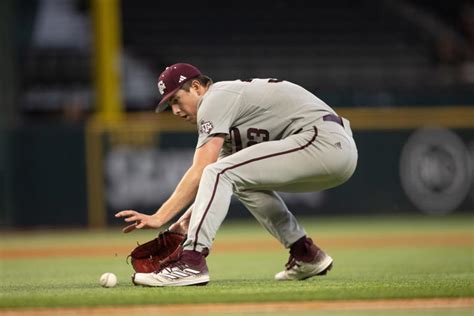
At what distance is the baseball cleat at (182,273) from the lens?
4.99 m

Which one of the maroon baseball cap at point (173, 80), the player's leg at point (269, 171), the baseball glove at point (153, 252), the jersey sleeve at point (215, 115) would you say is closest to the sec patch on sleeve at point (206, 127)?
the jersey sleeve at point (215, 115)

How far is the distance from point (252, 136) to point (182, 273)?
819mm

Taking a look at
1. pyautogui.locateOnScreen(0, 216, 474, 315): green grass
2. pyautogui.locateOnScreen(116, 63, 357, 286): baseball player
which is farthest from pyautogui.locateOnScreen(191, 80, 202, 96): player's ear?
pyautogui.locateOnScreen(0, 216, 474, 315): green grass

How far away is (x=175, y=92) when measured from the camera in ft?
17.0

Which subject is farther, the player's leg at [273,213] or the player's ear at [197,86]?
the player's leg at [273,213]

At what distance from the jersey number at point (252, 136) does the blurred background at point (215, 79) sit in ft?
25.2

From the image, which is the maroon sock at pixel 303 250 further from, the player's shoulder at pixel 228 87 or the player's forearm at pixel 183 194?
the player's shoulder at pixel 228 87

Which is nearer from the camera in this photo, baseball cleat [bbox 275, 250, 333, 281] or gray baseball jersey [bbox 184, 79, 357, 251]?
gray baseball jersey [bbox 184, 79, 357, 251]

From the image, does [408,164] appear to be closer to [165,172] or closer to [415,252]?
[165,172]

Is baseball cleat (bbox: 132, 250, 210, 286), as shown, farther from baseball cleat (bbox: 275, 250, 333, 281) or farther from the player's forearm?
baseball cleat (bbox: 275, 250, 333, 281)

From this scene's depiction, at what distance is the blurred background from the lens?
1288 cm

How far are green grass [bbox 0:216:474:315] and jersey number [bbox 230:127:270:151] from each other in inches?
29.3

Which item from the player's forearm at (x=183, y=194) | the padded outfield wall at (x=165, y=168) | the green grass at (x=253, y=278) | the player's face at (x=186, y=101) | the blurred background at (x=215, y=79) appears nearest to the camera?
the green grass at (x=253, y=278)

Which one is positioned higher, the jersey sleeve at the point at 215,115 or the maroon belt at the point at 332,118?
the jersey sleeve at the point at 215,115
